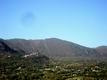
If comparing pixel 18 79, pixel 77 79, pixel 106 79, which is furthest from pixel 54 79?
pixel 106 79

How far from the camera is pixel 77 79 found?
183 m

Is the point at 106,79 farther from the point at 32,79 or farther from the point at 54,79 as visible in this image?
the point at 32,79

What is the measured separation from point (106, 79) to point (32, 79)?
67.1 meters

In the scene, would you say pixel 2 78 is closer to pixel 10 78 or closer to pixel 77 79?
pixel 10 78

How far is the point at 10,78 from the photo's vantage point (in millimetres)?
197875

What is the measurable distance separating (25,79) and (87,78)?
56.7 m

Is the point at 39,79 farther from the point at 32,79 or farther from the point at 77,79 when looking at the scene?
the point at 77,79

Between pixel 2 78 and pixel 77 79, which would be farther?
pixel 2 78

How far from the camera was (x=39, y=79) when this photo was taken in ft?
629

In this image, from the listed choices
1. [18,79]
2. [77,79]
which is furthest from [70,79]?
[18,79]

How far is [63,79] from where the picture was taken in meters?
189

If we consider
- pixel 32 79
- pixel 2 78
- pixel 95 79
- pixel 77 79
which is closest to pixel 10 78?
pixel 2 78

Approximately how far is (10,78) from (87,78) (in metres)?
71.3

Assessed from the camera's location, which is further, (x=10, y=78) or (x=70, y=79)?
(x=10, y=78)
